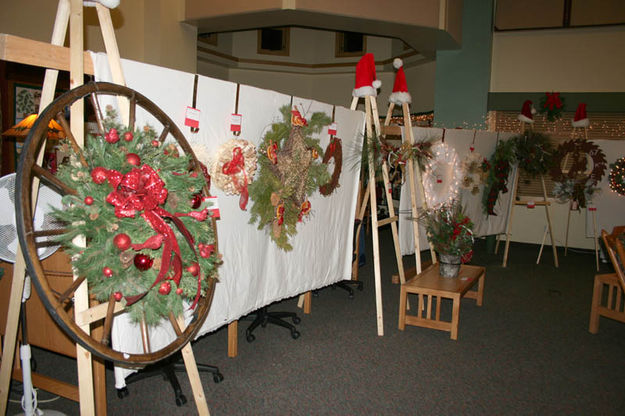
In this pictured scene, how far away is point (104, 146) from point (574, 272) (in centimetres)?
602

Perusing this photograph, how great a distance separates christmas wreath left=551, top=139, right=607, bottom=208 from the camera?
6.10 meters

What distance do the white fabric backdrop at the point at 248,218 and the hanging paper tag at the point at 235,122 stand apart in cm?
2

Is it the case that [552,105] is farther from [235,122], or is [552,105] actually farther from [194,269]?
[194,269]

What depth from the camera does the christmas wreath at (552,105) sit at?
713 centimetres

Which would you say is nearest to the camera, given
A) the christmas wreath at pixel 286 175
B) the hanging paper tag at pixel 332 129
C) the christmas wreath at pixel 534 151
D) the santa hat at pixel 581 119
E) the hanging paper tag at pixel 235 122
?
the hanging paper tag at pixel 235 122

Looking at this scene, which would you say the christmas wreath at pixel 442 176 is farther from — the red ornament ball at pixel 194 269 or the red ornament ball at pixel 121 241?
the red ornament ball at pixel 121 241

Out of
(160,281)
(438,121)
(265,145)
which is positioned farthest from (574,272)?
(160,281)

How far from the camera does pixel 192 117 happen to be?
7.67 ft

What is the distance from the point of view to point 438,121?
24.8 feet

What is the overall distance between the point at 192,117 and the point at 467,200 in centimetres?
382

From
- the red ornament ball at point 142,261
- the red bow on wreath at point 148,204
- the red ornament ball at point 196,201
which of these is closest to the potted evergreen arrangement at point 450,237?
the red ornament ball at point 196,201

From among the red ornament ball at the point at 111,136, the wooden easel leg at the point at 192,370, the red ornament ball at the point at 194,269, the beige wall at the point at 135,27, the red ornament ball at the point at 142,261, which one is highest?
the beige wall at the point at 135,27

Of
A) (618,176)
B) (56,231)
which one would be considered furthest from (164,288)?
(618,176)

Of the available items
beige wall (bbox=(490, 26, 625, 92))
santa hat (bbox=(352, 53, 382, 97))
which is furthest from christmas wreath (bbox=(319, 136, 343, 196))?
beige wall (bbox=(490, 26, 625, 92))
